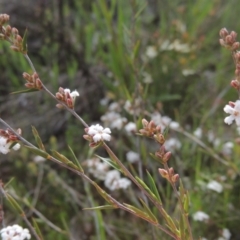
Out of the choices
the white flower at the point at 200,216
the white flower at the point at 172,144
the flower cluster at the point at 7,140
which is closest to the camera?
the flower cluster at the point at 7,140

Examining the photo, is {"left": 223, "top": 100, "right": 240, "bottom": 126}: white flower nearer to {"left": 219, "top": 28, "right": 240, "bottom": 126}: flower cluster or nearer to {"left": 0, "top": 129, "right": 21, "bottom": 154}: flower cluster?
{"left": 219, "top": 28, "right": 240, "bottom": 126}: flower cluster

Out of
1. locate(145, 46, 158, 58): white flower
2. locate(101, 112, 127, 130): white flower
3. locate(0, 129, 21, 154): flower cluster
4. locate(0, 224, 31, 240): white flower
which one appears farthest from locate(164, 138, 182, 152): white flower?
locate(0, 129, 21, 154): flower cluster

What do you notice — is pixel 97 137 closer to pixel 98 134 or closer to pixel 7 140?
pixel 98 134

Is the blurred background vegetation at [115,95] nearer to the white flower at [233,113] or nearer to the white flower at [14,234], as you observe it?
the white flower at [14,234]

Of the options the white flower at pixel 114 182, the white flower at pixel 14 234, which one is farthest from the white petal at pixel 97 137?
the white flower at pixel 114 182

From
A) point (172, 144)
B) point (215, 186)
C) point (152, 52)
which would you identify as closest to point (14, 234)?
point (215, 186)

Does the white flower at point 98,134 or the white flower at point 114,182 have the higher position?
the white flower at point 98,134

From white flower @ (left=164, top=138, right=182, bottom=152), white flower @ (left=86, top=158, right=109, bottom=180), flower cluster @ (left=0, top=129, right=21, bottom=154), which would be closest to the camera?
flower cluster @ (left=0, top=129, right=21, bottom=154)

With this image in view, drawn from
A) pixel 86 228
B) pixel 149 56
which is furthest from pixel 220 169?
pixel 149 56
